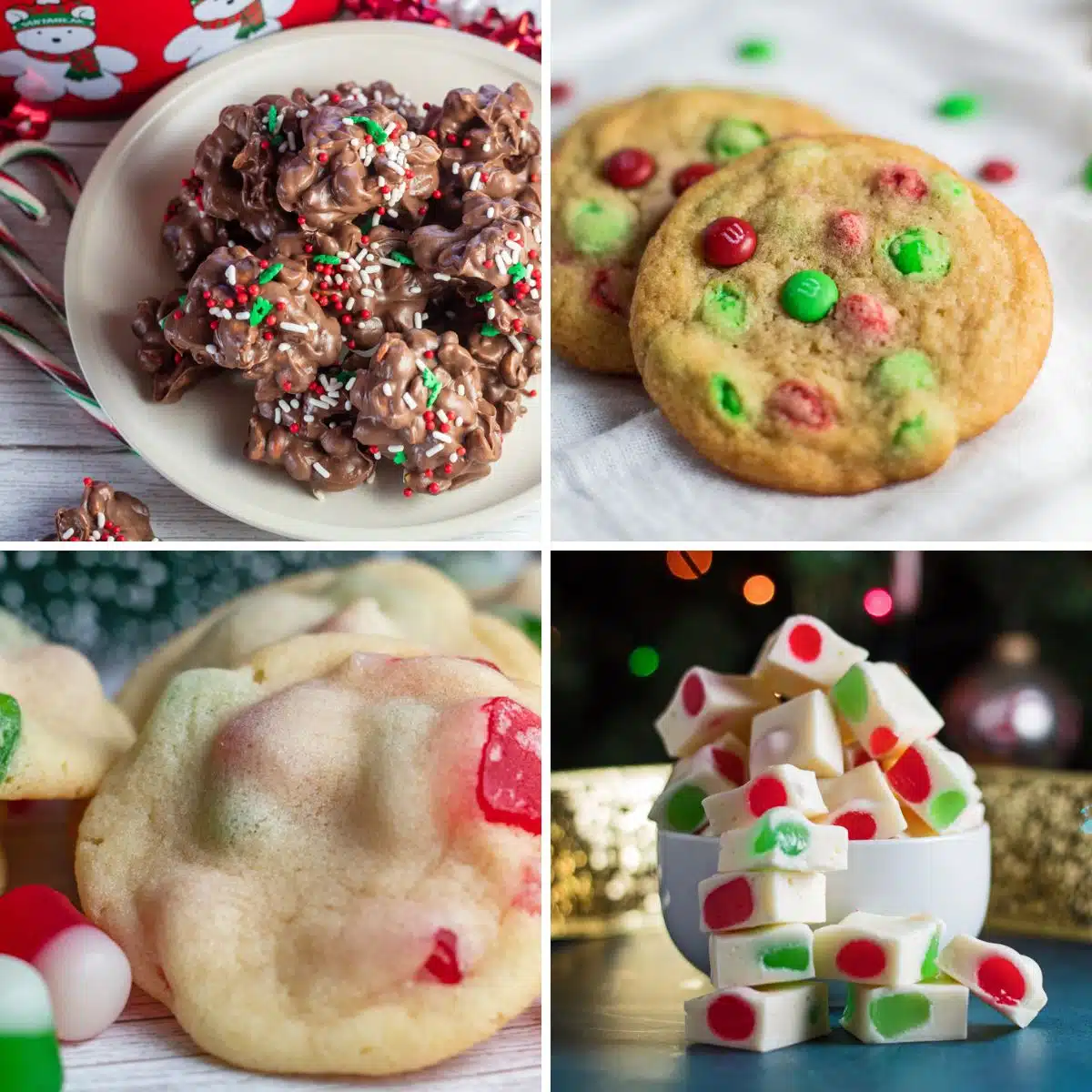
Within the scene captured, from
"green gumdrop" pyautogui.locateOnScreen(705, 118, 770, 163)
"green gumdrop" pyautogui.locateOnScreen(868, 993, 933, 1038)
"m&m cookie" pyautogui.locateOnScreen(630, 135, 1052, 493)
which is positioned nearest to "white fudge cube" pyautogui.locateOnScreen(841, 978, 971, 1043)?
"green gumdrop" pyautogui.locateOnScreen(868, 993, 933, 1038)

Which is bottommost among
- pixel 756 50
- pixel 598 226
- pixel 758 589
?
pixel 758 589

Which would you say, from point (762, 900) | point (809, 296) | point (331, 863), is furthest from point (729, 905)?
point (809, 296)

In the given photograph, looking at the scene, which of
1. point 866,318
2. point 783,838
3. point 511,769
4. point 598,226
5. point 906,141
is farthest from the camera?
point 906,141

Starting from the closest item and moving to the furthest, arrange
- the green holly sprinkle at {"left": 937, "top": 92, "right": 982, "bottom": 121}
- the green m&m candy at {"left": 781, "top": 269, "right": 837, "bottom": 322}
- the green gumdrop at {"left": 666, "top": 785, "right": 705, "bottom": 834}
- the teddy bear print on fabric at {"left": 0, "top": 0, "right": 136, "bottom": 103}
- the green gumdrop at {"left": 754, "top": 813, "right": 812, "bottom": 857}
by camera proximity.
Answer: the green gumdrop at {"left": 754, "top": 813, "right": 812, "bottom": 857}
the green gumdrop at {"left": 666, "top": 785, "right": 705, "bottom": 834}
the green m&m candy at {"left": 781, "top": 269, "right": 837, "bottom": 322}
the teddy bear print on fabric at {"left": 0, "top": 0, "right": 136, "bottom": 103}
the green holly sprinkle at {"left": 937, "top": 92, "right": 982, "bottom": 121}

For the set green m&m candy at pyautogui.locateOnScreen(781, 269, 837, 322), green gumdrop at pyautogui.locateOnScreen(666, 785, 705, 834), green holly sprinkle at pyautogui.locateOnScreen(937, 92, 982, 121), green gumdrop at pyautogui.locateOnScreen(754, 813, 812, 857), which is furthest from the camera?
green holly sprinkle at pyautogui.locateOnScreen(937, 92, 982, 121)

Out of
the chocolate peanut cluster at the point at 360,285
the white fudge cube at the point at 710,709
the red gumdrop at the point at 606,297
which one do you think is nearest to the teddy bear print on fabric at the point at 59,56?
the chocolate peanut cluster at the point at 360,285

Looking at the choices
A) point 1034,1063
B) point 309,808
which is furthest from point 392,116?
point 1034,1063

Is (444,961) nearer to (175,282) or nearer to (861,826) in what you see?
(861,826)

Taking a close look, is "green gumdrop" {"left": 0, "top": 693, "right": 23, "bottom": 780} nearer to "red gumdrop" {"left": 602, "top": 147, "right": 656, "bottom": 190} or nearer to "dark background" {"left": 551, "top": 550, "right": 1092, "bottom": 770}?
"dark background" {"left": 551, "top": 550, "right": 1092, "bottom": 770}

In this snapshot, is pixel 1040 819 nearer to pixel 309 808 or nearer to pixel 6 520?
pixel 309 808
